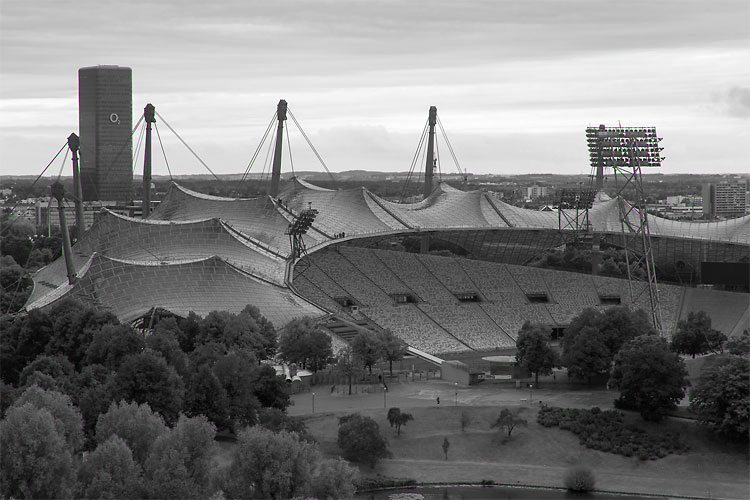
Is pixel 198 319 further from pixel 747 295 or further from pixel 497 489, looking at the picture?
pixel 747 295

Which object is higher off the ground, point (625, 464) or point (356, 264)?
point (356, 264)

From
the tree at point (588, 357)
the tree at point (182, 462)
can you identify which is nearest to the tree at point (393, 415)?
the tree at point (588, 357)

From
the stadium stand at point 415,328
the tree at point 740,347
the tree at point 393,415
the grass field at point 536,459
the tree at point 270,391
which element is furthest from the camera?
the stadium stand at point 415,328

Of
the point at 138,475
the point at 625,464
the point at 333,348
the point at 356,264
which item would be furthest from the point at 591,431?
the point at 356,264

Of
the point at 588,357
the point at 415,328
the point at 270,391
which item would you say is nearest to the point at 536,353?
the point at 588,357

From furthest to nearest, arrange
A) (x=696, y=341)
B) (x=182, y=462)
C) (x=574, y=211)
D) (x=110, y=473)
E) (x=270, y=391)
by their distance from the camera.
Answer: (x=574, y=211)
(x=696, y=341)
(x=270, y=391)
(x=182, y=462)
(x=110, y=473)

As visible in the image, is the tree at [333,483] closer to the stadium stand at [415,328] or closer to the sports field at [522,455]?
the sports field at [522,455]

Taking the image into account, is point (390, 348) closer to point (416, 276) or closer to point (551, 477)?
point (551, 477)
